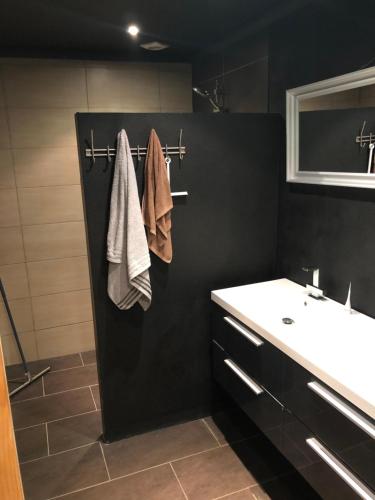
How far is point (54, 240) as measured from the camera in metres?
3.30

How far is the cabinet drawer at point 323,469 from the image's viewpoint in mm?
1434

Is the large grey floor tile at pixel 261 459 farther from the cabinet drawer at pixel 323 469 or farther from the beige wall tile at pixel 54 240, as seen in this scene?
the beige wall tile at pixel 54 240

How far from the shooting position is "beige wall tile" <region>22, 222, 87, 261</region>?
10.6 feet

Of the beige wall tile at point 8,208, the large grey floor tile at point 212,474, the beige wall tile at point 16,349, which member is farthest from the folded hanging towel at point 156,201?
the beige wall tile at point 16,349

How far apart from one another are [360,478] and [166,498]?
1.04 meters

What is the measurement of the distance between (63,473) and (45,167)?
2.15 meters

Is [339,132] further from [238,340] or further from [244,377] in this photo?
[244,377]

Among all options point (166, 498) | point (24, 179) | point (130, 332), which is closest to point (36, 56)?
point (24, 179)

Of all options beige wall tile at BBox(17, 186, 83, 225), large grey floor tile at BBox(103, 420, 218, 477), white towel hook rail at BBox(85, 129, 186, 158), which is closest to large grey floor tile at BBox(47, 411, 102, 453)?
large grey floor tile at BBox(103, 420, 218, 477)

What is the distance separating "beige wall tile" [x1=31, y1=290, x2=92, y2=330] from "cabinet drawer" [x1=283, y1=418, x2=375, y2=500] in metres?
2.17

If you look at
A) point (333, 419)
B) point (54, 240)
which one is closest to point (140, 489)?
point (333, 419)

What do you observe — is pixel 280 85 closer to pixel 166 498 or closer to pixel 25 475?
pixel 166 498

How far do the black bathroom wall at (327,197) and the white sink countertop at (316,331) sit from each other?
0.50 ft

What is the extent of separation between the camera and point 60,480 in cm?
218
